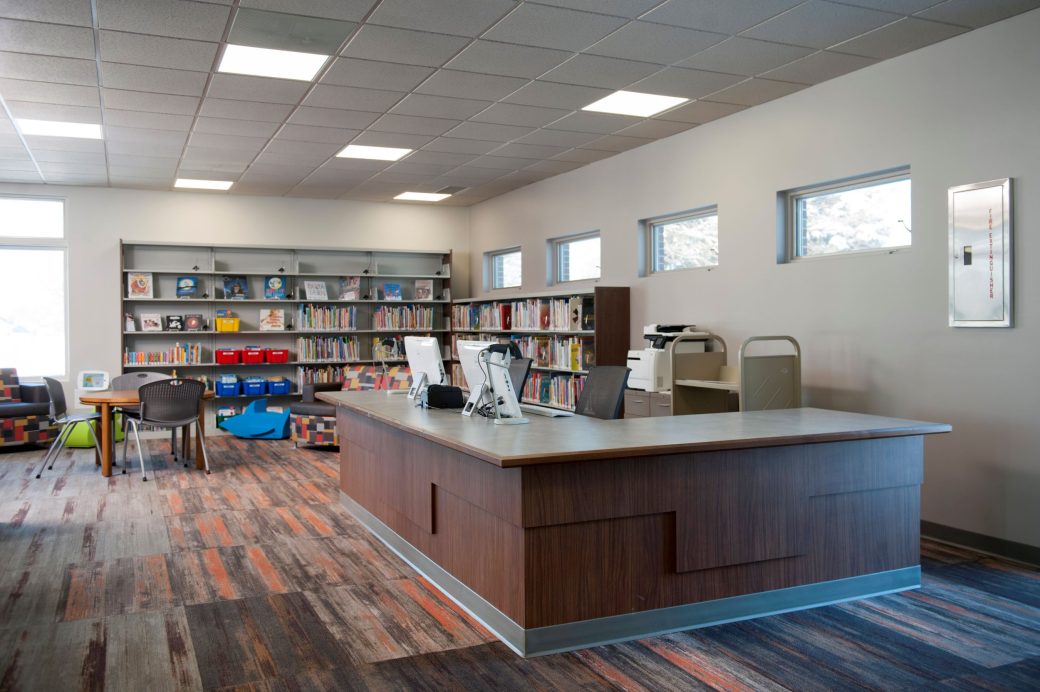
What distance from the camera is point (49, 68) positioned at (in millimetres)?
5148

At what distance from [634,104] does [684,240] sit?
1.43m

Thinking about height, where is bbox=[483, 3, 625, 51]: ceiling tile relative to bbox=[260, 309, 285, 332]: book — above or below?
above

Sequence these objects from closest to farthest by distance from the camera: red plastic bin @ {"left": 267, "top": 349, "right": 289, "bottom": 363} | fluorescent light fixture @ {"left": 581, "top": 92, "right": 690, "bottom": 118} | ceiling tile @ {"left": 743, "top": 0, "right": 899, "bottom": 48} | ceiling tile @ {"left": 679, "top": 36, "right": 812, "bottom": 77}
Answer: ceiling tile @ {"left": 743, "top": 0, "right": 899, "bottom": 48} < ceiling tile @ {"left": 679, "top": 36, "right": 812, "bottom": 77} < fluorescent light fixture @ {"left": 581, "top": 92, "right": 690, "bottom": 118} < red plastic bin @ {"left": 267, "top": 349, "right": 289, "bottom": 363}

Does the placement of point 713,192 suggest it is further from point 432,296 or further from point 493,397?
point 432,296

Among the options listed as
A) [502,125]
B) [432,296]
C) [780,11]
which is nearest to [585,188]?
[502,125]

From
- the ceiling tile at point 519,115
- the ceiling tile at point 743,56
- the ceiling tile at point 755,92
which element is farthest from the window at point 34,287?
the ceiling tile at point 743,56

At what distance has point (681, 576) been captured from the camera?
11.6 feet

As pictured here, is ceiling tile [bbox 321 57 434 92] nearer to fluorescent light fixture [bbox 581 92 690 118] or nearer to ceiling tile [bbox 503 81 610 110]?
ceiling tile [bbox 503 81 610 110]

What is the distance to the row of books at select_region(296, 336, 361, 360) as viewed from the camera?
10148 millimetres

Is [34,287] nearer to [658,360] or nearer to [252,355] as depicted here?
[252,355]

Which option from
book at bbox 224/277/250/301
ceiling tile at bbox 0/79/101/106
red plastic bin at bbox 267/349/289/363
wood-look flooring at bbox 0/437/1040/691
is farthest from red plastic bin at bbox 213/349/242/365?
wood-look flooring at bbox 0/437/1040/691

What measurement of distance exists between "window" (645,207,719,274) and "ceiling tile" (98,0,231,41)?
3.84 metres

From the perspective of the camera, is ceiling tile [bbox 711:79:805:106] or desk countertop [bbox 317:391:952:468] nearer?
desk countertop [bbox 317:391:952:468]

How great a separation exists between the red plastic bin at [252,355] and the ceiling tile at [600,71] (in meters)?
5.71
